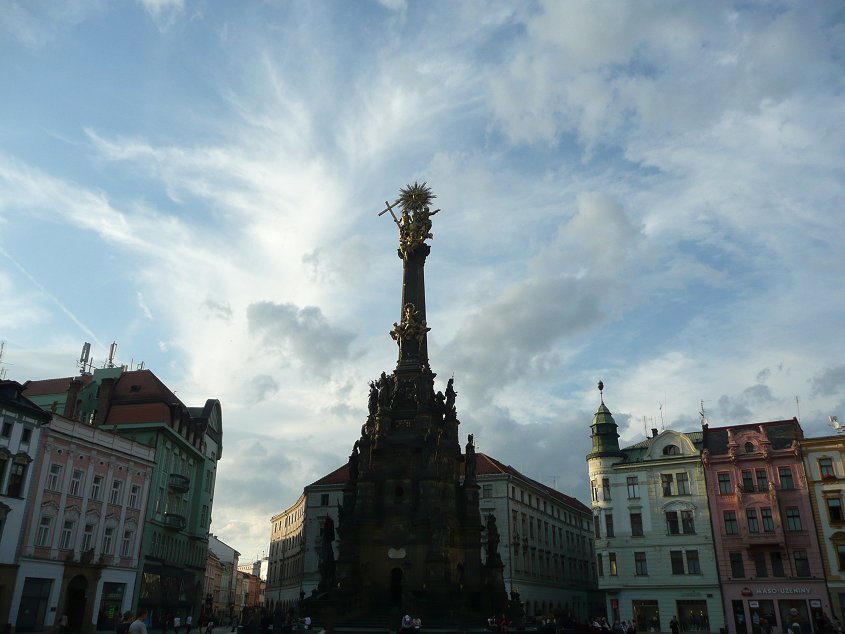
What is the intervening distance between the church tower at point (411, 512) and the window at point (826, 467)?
1056 inches

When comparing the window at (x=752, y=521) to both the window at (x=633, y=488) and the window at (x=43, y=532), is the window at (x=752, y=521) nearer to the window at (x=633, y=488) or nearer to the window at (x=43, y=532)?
the window at (x=633, y=488)

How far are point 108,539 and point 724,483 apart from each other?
1705 inches

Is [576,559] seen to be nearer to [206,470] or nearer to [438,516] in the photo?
[206,470]

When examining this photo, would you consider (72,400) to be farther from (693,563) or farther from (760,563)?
(760,563)

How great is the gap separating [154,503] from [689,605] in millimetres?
39706

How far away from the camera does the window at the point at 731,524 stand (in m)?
49.6

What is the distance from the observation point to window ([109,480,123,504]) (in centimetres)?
4462

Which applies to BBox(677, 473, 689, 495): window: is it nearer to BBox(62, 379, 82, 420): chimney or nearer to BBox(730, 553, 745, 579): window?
BBox(730, 553, 745, 579): window

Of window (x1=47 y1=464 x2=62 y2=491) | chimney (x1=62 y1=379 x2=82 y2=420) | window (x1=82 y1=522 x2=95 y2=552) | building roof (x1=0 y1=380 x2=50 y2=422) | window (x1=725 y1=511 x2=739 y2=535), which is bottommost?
window (x1=82 y1=522 x2=95 y2=552)

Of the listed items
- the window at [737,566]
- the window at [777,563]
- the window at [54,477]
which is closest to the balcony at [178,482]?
the window at [54,477]

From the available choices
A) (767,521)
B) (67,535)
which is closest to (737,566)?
(767,521)

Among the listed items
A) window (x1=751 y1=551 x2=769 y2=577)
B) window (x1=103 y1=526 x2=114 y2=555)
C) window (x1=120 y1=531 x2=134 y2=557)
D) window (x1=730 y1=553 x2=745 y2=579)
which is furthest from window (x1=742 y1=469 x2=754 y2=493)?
window (x1=103 y1=526 x2=114 y2=555)

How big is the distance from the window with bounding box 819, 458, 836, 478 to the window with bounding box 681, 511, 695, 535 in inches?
374

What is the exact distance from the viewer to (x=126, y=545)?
4584 cm
